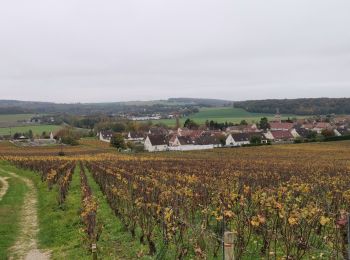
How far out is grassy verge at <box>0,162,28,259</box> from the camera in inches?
564

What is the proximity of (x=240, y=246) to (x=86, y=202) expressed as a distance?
645cm

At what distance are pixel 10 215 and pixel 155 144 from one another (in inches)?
3225

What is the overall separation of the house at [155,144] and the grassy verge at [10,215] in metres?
69.7

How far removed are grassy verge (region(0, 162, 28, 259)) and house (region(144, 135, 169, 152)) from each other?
229 feet

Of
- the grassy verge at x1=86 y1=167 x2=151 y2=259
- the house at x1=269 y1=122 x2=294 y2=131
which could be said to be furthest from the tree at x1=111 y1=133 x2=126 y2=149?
the grassy verge at x1=86 y1=167 x2=151 y2=259

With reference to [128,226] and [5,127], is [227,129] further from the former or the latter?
[128,226]

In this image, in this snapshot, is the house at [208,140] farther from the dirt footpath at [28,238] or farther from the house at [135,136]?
the dirt footpath at [28,238]

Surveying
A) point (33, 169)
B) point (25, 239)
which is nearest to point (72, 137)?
point (33, 169)

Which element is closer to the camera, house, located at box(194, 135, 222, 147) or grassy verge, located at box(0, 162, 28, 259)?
grassy verge, located at box(0, 162, 28, 259)

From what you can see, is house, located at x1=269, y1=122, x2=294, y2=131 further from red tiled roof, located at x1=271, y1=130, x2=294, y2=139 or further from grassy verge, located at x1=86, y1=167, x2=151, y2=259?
grassy verge, located at x1=86, y1=167, x2=151, y2=259

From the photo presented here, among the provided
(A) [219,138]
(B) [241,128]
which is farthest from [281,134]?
(B) [241,128]

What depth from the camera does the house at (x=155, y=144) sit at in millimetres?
100750

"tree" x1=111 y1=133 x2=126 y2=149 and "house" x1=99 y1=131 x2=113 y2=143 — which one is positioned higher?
"tree" x1=111 y1=133 x2=126 y2=149

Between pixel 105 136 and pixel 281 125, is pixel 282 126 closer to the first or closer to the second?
pixel 281 125
